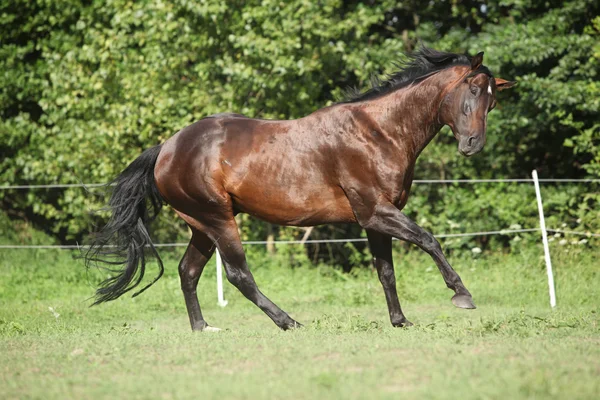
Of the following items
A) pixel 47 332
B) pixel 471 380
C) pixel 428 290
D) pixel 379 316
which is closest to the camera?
pixel 471 380

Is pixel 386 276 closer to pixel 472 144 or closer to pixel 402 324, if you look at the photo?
pixel 402 324

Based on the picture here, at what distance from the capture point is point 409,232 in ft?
20.2

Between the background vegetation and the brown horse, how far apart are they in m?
5.55

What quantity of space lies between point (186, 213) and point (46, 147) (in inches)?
296

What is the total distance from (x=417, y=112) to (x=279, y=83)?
21.3ft

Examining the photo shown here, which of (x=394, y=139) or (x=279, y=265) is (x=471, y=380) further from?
(x=279, y=265)

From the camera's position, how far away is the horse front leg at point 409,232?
6.06m

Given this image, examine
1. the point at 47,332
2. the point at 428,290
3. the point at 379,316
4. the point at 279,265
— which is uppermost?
the point at 47,332

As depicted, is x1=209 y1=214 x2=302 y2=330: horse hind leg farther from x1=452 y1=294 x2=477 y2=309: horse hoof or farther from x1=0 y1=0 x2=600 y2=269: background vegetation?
x1=0 y1=0 x2=600 y2=269: background vegetation

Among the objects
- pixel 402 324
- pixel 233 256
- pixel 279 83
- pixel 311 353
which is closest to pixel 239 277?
pixel 233 256

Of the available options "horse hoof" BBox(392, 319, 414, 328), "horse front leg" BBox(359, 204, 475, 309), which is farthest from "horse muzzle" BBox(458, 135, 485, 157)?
"horse hoof" BBox(392, 319, 414, 328)

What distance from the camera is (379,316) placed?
8469mm

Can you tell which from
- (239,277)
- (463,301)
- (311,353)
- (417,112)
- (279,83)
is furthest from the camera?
(279,83)

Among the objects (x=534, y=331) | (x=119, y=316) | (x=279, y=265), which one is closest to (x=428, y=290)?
(x=279, y=265)
